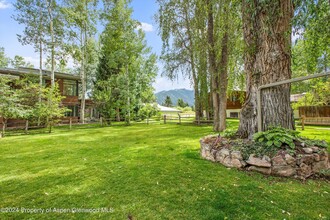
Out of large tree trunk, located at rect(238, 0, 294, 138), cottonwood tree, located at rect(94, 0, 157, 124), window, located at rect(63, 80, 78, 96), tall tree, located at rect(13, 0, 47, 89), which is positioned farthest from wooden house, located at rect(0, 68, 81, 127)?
large tree trunk, located at rect(238, 0, 294, 138)

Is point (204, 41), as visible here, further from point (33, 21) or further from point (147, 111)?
point (33, 21)

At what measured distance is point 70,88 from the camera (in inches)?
664

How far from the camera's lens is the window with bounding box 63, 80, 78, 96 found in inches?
642

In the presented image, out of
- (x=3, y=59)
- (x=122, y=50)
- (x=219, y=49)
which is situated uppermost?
(x=3, y=59)

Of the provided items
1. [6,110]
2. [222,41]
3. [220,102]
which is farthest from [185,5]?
[6,110]

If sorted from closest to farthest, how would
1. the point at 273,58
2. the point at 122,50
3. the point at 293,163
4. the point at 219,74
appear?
the point at 293,163
the point at 273,58
the point at 219,74
the point at 122,50

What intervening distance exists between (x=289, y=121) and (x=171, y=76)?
8.64 meters

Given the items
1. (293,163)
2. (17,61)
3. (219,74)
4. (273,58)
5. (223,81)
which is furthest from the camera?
(17,61)

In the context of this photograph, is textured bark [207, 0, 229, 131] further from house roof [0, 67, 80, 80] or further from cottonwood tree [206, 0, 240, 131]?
house roof [0, 67, 80, 80]

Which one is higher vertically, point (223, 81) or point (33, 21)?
point (33, 21)

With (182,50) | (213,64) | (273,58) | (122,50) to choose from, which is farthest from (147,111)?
(273,58)

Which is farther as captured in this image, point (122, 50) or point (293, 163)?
point (122, 50)

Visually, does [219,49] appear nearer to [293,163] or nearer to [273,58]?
[273,58]

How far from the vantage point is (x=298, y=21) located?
8.36 ft
